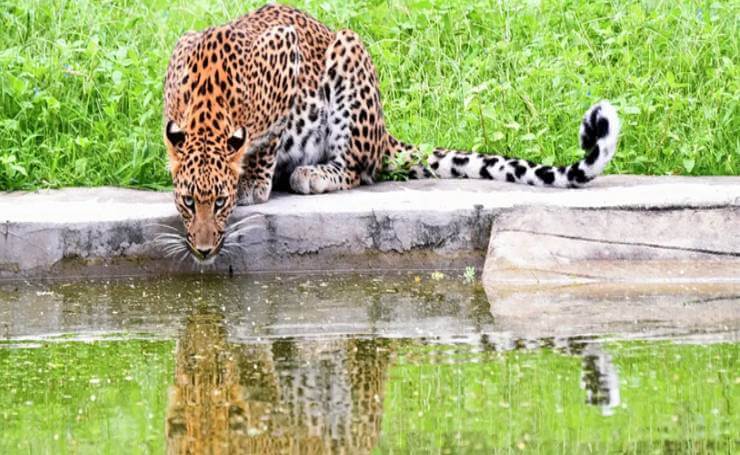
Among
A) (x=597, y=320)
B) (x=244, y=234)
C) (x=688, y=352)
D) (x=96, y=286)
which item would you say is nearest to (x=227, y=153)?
(x=244, y=234)

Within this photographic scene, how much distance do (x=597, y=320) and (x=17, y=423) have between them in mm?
2562

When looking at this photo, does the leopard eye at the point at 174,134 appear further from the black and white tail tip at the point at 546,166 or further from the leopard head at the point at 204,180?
the black and white tail tip at the point at 546,166

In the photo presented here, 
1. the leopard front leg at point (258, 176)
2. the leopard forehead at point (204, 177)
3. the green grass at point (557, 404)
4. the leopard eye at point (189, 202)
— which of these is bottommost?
the leopard front leg at point (258, 176)

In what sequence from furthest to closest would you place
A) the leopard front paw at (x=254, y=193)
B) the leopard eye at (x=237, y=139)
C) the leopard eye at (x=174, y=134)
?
the leopard front paw at (x=254, y=193) → the leopard eye at (x=237, y=139) → the leopard eye at (x=174, y=134)

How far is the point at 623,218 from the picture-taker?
753cm

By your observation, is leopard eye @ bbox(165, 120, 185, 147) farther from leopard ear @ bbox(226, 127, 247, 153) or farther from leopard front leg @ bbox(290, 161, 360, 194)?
leopard front leg @ bbox(290, 161, 360, 194)

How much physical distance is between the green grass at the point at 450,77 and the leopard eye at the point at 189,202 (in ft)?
4.13

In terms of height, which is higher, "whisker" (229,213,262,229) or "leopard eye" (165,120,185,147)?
"leopard eye" (165,120,185,147)

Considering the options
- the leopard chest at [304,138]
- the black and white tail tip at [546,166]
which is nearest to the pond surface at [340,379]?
the black and white tail tip at [546,166]

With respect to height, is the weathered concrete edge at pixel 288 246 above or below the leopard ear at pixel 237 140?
below

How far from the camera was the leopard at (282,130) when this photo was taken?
7.63 meters

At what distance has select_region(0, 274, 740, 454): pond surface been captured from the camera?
454cm

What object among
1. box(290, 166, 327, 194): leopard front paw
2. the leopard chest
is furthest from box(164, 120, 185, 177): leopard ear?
the leopard chest

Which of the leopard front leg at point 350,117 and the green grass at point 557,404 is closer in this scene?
the green grass at point 557,404
